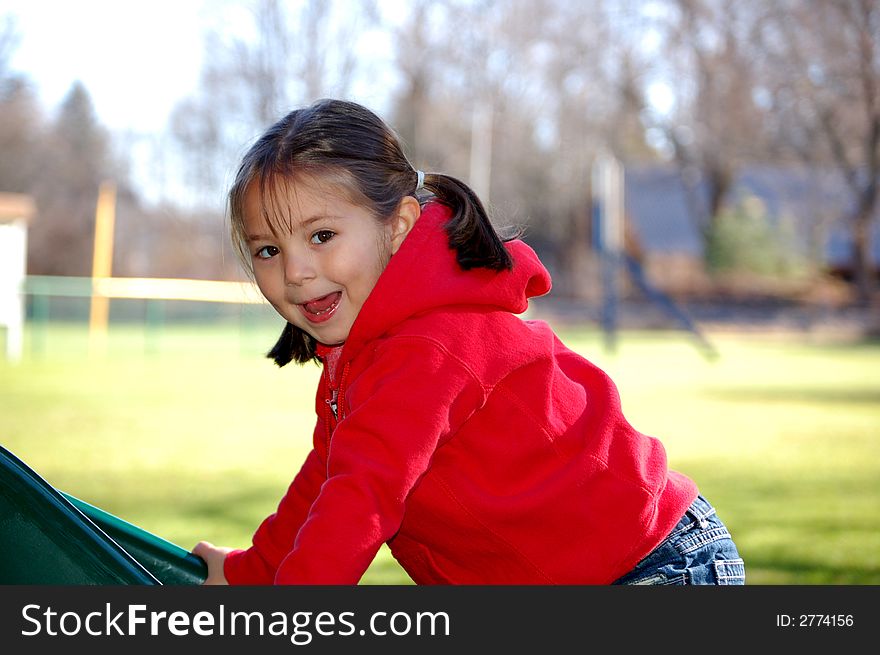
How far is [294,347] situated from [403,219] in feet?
1.23

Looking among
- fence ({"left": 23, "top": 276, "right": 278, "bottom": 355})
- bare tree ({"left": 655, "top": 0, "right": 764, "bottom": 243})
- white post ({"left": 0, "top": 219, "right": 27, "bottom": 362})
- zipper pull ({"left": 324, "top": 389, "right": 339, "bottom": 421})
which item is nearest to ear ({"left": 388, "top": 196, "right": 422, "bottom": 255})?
zipper pull ({"left": 324, "top": 389, "right": 339, "bottom": 421})

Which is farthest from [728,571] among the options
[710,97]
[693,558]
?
[710,97]

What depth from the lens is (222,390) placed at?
9.79m

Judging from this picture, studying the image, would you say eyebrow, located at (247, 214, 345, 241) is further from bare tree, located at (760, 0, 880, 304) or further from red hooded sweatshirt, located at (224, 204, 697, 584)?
bare tree, located at (760, 0, 880, 304)

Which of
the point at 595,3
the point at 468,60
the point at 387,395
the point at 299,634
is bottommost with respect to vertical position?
the point at 299,634

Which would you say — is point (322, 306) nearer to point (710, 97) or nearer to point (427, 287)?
point (427, 287)

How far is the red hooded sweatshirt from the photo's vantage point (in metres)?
1.28

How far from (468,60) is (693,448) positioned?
28.4 meters

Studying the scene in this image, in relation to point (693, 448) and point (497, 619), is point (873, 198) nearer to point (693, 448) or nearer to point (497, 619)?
point (693, 448)

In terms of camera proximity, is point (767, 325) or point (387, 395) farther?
point (767, 325)

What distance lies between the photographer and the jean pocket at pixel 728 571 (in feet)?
5.18

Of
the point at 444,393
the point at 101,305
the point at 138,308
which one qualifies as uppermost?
the point at 444,393

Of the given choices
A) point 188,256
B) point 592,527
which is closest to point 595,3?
point 188,256

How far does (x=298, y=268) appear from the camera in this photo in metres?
1.48
